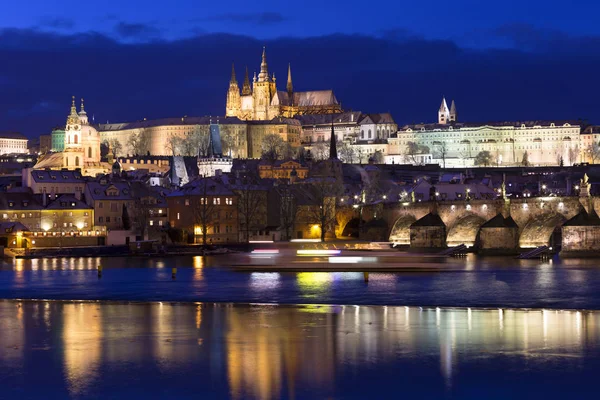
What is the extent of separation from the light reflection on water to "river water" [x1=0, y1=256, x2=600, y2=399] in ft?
0.17

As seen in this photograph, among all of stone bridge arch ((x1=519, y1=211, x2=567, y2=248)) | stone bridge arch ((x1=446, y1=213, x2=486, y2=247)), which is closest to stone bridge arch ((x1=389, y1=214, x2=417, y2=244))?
stone bridge arch ((x1=446, y1=213, x2=486, y2=247))

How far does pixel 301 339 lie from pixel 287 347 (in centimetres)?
134

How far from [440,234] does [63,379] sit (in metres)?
53.9

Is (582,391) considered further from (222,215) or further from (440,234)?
(222,215)

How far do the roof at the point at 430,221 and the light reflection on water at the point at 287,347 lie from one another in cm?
4014

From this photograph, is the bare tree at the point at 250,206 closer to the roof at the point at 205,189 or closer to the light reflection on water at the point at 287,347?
the roof at the point at 205,189

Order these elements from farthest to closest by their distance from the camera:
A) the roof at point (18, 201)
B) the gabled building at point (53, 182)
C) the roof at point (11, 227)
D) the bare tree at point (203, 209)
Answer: the gabled building at point (53, 182)
the bare tree at point (203, 209)
the roof at point (18, 201)
the roof at point (11, 227)

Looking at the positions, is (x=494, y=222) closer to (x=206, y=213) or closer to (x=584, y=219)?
(x=584, y=219)

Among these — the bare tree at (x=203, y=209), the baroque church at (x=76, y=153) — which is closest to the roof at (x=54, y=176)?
the bare tree at (x=203, y=209)

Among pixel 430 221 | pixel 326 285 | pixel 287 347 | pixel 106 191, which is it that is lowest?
pixel 287 347

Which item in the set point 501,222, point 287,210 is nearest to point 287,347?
point 501,222

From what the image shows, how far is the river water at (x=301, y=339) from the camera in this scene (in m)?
22.7

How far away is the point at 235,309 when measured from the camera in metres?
36.1

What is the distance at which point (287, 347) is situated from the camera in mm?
27234
